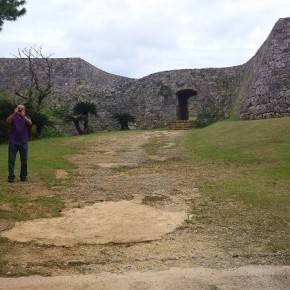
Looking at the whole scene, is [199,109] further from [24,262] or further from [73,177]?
[24,262]

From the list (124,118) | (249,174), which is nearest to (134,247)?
(249,174)

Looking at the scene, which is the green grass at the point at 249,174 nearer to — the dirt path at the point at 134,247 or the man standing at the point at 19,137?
the dirt path at the point at 134,247

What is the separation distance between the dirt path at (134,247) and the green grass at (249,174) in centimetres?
36

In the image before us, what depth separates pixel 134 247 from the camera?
3904 mm

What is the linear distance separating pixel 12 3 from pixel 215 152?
5995 mm

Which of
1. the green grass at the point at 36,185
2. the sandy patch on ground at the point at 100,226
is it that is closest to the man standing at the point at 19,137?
the green grass at the point at 36,185

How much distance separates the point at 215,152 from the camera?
32.6ft

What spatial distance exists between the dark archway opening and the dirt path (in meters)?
13.4

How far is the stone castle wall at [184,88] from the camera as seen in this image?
15.1 metres

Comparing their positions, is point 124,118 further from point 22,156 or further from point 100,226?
point 100,226

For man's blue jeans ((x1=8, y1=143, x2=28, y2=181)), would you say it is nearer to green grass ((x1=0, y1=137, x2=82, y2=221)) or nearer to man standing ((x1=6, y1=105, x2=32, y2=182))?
man standing ((x1=6, y1=105, x2=32, y2=182))

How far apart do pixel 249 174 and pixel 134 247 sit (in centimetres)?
398

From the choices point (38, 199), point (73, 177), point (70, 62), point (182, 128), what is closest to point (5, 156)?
point (73, 177)

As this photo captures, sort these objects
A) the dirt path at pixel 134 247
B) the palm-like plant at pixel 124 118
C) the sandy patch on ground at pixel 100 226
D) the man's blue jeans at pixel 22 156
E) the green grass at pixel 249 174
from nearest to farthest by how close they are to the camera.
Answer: the dirt path at pixel 134 247
the sandy patch on ground at pixel 100 226
the green grass at pixel 249 174
the man's blue jeans at pixel 22 156
the palm-like plant at pixel 124 118
